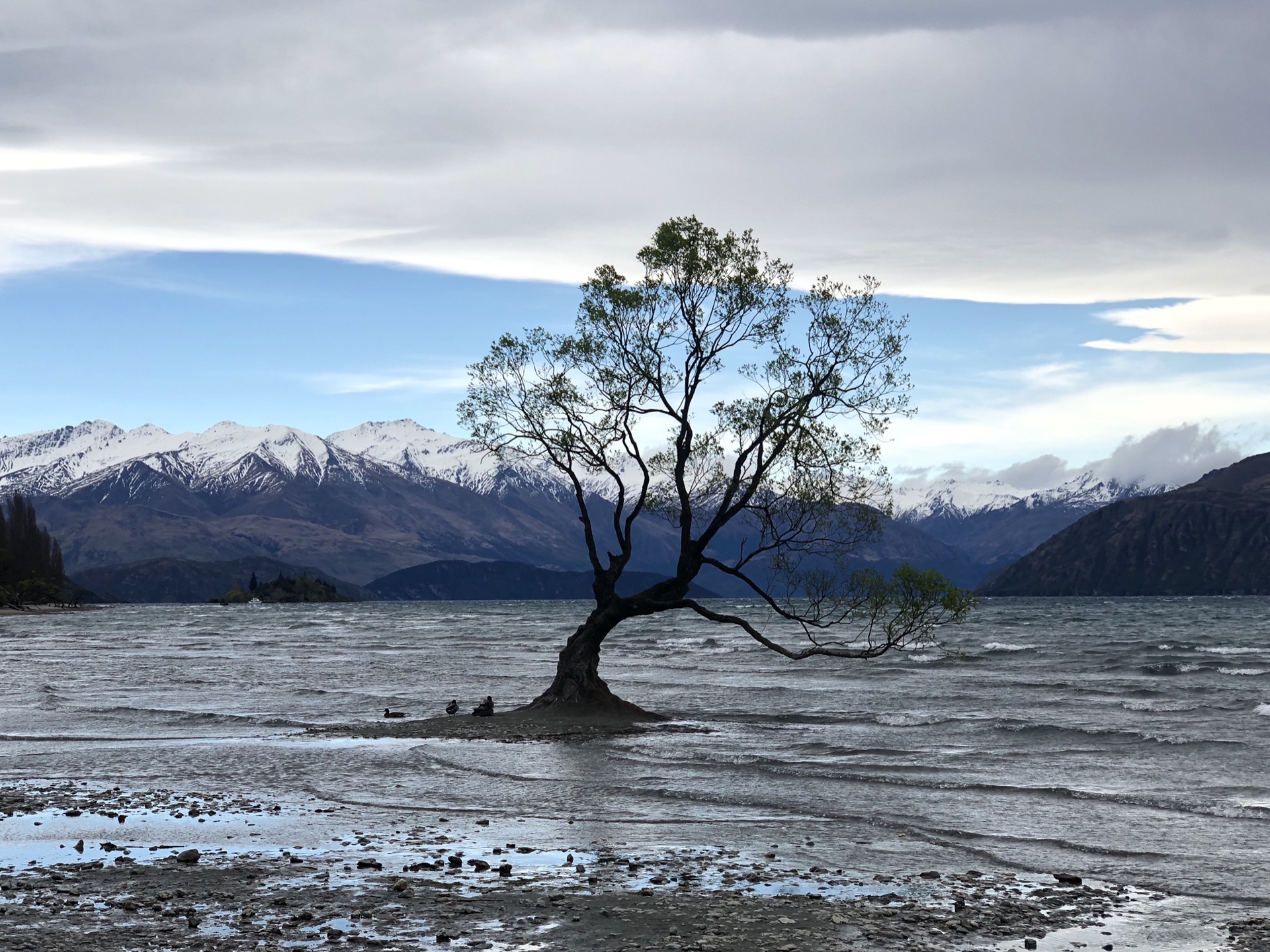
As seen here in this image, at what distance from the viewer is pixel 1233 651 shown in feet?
348

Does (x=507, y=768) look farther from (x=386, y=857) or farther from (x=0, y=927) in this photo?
(x=0, y=927)

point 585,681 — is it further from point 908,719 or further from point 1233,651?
point 1233,651

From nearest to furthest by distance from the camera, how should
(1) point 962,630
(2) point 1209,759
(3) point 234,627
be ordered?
(2) point 1209,759 → (1) point 962,630 → (3) point 234,627

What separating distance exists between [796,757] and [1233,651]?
8718 cm

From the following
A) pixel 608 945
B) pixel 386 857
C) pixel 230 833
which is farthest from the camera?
pixel 230 833

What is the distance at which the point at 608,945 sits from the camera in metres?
13.7

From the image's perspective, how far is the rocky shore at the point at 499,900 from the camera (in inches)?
548

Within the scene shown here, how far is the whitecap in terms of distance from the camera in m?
103

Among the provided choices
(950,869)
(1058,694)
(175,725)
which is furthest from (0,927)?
(1058,694)

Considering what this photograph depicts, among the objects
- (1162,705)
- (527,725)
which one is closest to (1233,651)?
(1162,705)

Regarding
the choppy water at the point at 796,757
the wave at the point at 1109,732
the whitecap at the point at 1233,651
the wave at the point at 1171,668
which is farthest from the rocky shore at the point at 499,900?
the whitecap at the point at 1233,651

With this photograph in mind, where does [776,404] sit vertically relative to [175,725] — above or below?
above

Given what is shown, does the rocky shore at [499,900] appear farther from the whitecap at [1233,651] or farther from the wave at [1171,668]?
the whitecap at [1233,651]

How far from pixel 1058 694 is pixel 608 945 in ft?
166
